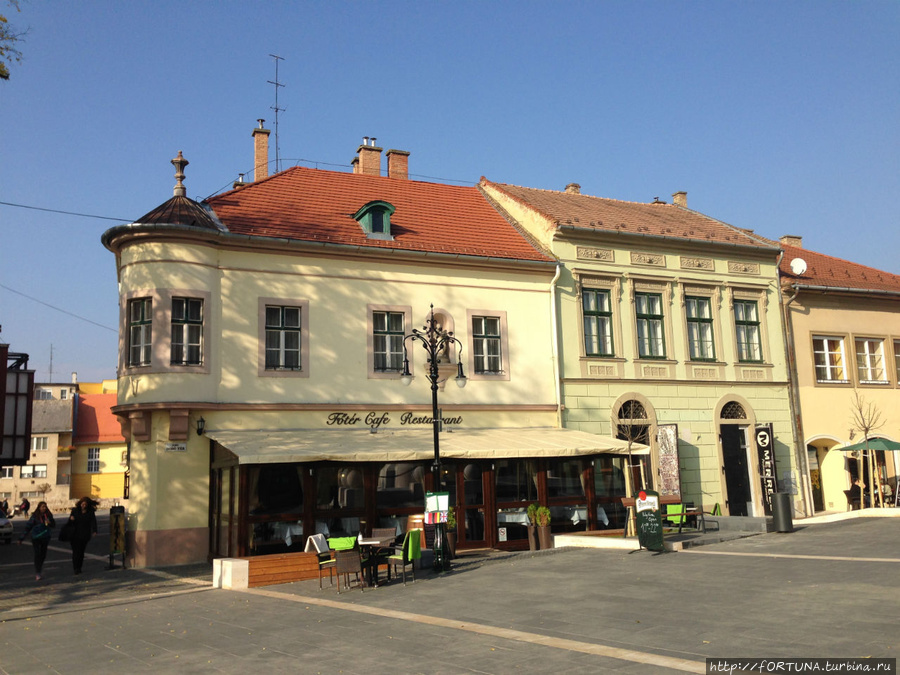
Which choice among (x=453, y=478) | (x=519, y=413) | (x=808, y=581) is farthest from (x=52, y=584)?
(x=808, y=581)

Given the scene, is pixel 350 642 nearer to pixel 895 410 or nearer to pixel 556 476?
pixel 556 476

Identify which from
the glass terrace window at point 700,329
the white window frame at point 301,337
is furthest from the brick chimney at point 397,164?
the glass terrace window at point 700,329

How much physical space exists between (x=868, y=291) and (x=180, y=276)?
76.9 feet

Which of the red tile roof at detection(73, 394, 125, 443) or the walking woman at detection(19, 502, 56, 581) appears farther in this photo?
the red tile roof at detection(73, 394, 125, 443)

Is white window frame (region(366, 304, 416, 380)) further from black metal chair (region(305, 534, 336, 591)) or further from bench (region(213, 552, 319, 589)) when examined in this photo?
bench (region(213, 552, 319, 589))

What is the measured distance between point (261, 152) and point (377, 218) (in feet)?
21.9

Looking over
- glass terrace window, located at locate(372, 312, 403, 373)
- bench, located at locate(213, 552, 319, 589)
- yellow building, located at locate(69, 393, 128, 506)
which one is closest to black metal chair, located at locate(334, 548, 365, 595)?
bench, located at locate(213, 552, 319, 589)

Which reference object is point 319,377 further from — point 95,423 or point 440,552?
point 95,423

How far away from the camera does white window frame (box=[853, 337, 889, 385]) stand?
29281 mm

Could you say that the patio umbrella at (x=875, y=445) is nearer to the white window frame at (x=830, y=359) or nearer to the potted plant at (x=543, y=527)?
the white window frame at (x=830, y=359)

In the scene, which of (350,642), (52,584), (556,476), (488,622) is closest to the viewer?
(350,642)

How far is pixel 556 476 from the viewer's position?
21.1 m

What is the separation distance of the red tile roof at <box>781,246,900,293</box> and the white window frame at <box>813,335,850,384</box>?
189cm

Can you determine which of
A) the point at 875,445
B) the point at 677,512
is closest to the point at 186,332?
the point at 677,512
